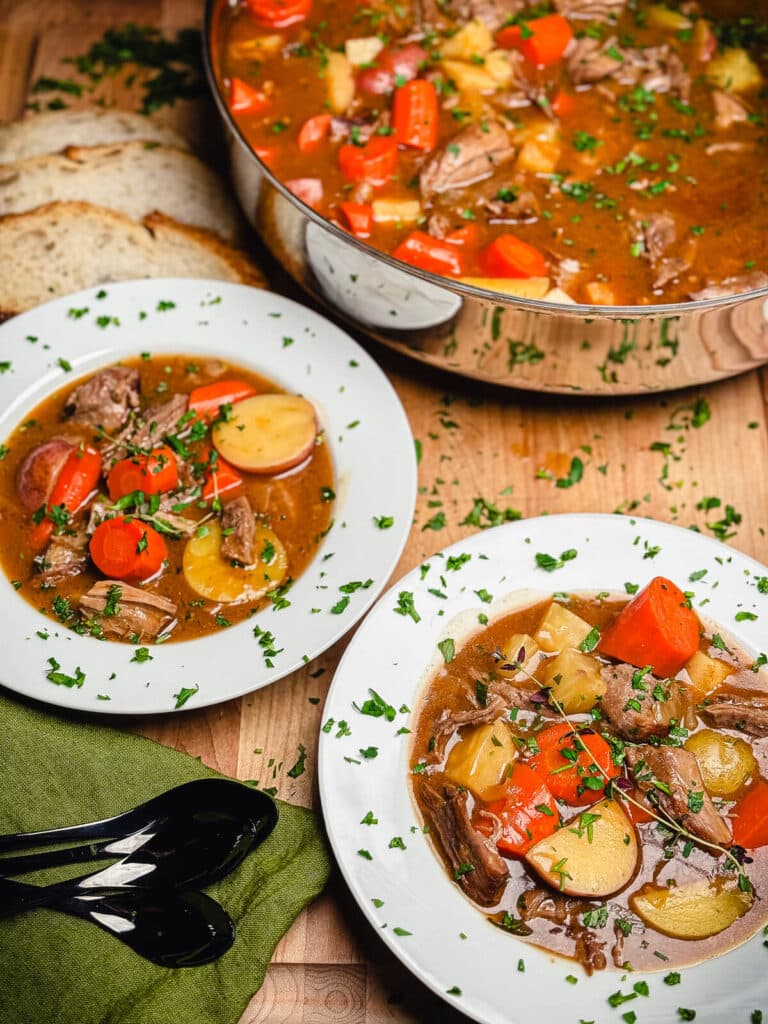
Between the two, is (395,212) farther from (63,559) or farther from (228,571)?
(63,559)

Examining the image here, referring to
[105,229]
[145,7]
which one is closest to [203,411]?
[105,229]

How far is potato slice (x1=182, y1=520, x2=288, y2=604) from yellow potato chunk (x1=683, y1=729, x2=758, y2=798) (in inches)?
57.8

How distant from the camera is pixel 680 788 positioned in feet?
9.91

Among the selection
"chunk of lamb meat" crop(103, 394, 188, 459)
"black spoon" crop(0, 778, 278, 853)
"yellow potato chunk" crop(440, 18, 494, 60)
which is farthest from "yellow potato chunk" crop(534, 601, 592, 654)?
"yellow potato chunk" crop(440, 18, 494, 60)

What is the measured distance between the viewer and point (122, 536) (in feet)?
11.2

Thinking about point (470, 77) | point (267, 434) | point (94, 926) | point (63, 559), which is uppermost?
point (470, 77)

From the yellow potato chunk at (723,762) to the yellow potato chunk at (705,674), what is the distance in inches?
6.5

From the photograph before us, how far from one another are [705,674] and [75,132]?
150 inches

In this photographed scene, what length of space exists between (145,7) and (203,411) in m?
2.89

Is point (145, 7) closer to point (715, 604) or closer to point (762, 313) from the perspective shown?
point (762, 313)

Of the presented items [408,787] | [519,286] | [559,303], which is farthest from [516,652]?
[519,286]

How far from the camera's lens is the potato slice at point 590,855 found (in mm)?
2881

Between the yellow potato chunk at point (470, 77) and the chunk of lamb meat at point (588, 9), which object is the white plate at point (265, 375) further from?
the chunk of lamb meat at point (588, 9)

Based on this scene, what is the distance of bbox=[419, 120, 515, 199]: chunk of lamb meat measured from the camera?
13.8ft
